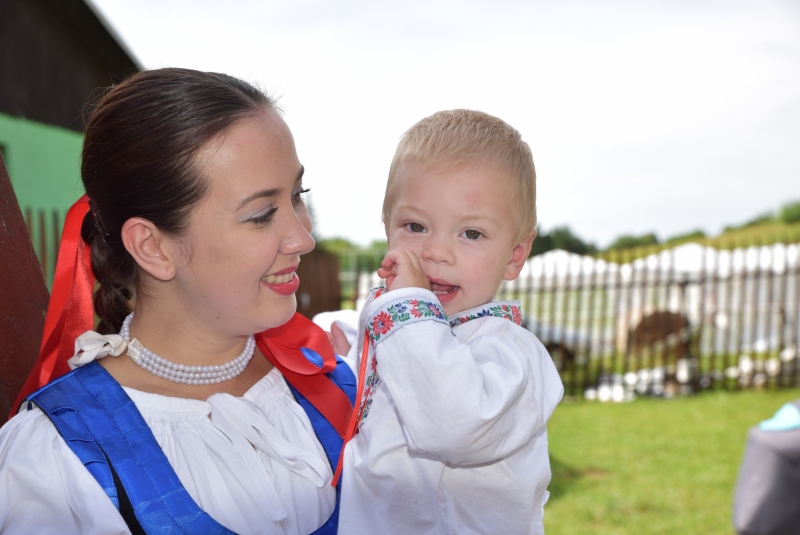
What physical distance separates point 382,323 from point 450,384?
22 centimetres

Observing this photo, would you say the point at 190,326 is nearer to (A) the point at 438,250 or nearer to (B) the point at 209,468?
(B) the point at 209,468

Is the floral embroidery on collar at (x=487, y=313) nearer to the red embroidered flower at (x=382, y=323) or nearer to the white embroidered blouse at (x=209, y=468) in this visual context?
the red embroidered flower at (x=382, y=323)

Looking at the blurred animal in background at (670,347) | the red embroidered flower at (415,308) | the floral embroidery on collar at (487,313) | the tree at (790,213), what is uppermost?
the red embroidered flower at (415,308)

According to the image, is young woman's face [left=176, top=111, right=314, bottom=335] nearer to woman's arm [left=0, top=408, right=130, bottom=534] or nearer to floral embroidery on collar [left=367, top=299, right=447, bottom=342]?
floral embroidery on collar [left=367, top=299, right=447, bottom=342]

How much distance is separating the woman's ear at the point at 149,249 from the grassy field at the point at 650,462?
450 cm

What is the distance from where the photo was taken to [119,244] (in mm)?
1921

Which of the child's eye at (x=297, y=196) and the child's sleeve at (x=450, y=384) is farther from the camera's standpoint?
the child's eye at (x=297, y=196)

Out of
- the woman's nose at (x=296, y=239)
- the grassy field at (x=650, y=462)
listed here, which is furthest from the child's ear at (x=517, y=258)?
the grassy field at (x=650, y=462)

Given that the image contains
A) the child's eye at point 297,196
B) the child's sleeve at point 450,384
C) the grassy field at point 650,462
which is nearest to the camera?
the child's sleeve at point 450,384

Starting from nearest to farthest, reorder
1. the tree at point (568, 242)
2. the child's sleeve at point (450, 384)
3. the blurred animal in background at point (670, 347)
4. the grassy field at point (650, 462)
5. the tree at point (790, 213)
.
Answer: the child's sleeve at point (450, 384) → the grassy field at point (650, 462) → the blurred animal in background at point (670, 347) → the tree at point (568, 242) → the tree at point (790, 213)

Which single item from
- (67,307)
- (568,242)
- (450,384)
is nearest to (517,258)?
(450,384)

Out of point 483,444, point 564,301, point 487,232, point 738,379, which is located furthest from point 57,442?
point 738,379

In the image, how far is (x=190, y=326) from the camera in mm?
1896

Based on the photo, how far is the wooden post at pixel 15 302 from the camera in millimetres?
1913
